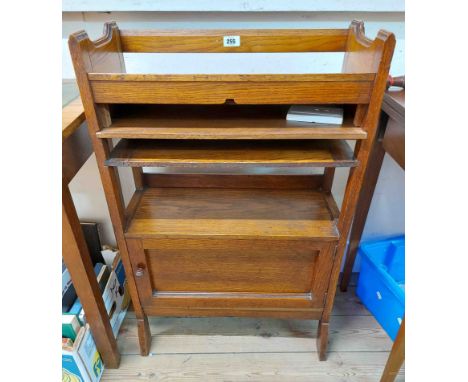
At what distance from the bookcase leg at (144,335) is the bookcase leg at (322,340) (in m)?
0.56

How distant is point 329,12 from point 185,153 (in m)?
0.58

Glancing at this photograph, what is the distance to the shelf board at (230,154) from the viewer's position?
27.4 inches

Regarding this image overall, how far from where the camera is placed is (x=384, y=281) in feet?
3.76

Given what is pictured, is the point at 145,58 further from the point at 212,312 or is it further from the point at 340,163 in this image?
the point at 212,312

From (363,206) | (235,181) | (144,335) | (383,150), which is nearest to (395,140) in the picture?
(383,150)

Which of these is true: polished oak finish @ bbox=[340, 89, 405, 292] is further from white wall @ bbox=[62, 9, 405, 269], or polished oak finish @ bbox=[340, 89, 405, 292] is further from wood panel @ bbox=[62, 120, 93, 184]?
wood panel @ bbox=[62, 120, 93, 184]

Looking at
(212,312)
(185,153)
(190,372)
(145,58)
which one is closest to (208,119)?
(185,153)

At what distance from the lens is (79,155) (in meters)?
0.78

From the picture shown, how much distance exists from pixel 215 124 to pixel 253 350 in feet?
2.74

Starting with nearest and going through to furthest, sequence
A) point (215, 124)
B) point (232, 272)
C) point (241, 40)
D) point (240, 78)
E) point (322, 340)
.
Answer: point (240, 78), point (215, 124), point (241, 40), point (232, 272), point (322, 340)

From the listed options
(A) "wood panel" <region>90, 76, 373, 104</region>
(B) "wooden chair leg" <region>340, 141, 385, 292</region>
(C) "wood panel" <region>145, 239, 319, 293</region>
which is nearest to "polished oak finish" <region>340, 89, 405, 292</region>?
(B) "wooden chair leg" <region>340, 141, 385, 292</region>

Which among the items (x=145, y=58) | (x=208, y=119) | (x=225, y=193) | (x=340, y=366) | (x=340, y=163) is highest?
(x=145, y=58)

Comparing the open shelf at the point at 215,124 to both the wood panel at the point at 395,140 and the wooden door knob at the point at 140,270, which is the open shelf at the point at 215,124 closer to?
the wood panel at the point at 395,140

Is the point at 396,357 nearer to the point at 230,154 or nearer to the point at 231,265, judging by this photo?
the point at 231,265
